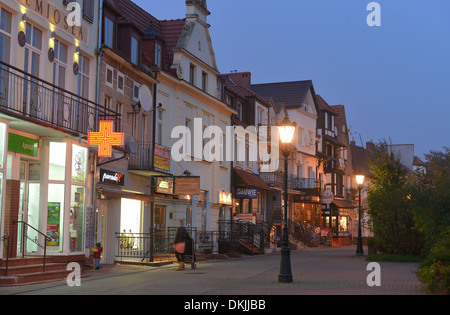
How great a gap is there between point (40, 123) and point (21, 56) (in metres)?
2.30

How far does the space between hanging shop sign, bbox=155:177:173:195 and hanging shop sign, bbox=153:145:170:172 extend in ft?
2.06

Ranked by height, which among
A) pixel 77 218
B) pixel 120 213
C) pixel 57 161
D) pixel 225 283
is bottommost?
pixel 225 283

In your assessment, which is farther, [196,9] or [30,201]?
[196,9]

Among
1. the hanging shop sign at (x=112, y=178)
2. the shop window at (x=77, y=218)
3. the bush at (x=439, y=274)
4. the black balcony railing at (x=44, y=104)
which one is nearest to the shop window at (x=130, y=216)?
the hanging shop sign at (x=112, y=178)

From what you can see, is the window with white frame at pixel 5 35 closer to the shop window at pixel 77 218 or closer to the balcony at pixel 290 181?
the shop window at pixel 77 218

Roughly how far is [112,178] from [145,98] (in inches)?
185

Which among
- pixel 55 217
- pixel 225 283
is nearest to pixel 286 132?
pixel 225 283

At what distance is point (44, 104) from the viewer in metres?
18.6

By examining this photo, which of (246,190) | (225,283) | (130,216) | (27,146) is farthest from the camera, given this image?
(246,190)

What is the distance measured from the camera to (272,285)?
54.7 feet

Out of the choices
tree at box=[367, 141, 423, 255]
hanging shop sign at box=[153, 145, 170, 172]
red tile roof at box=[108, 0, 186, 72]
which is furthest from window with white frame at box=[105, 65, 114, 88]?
tree at box=[367, 141, 423, 255]
